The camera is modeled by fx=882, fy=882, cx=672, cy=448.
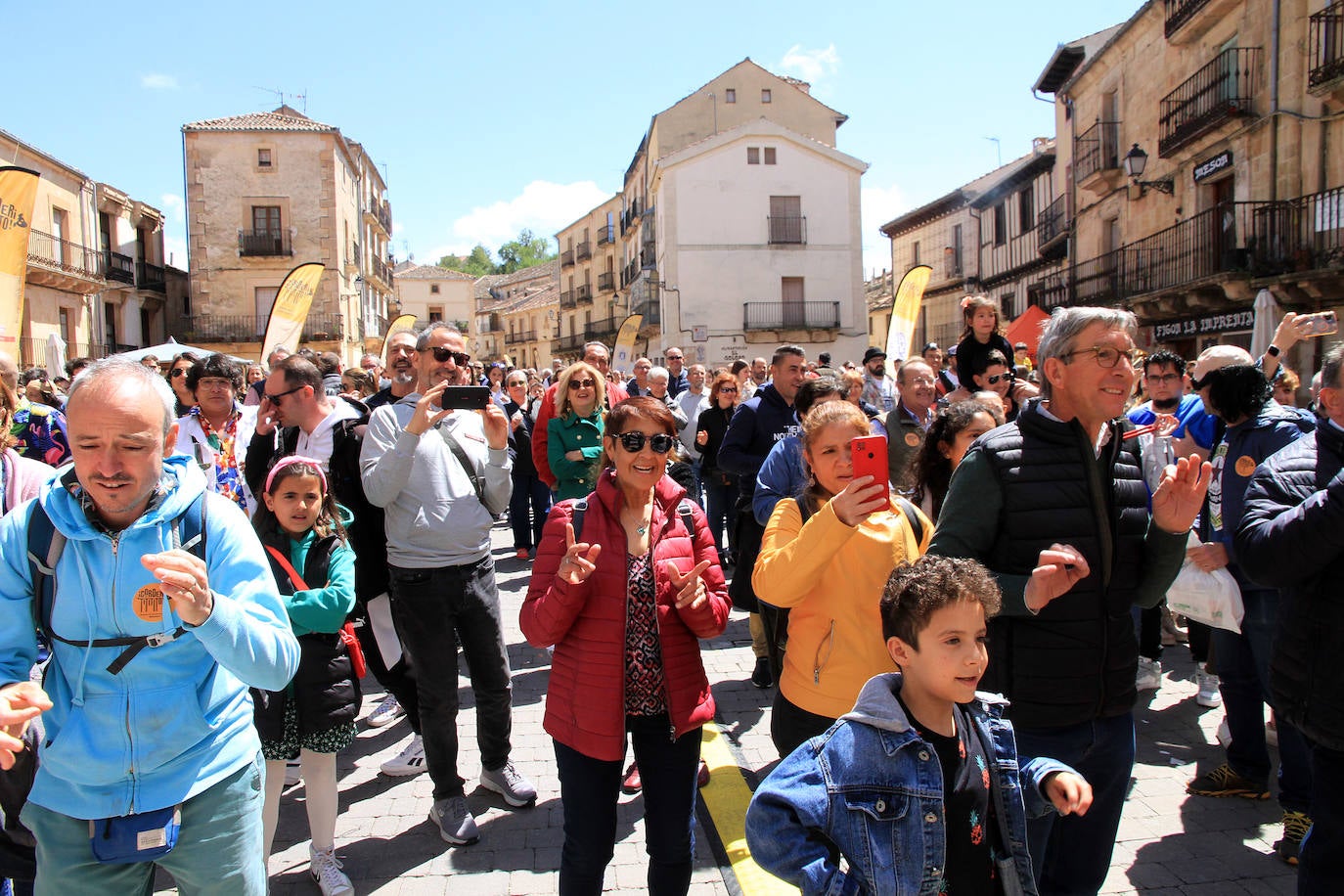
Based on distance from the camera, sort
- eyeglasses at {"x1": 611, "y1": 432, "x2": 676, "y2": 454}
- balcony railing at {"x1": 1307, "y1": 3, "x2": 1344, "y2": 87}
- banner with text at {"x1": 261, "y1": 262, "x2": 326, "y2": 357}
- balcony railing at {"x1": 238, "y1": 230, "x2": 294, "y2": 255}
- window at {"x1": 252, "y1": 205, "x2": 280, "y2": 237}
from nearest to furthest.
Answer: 1. eyeglasses at {"x1": 611, "y1": 432, "x2": 676, "y2": 454}
2. balcony railing at {"x1": 1307, "y1": 3, "x2": 1344, "y2": 87}
3. banner with text at {"x1": 261, "y1": 262, "x2": 326, "y2": 357}
4. balcony railing at {"x1": 238, "y1": 230, "x2": 294, "y2": 255}
5. window at {"x1": 252, "y1": 205, "x2": 280, "y2": 237}

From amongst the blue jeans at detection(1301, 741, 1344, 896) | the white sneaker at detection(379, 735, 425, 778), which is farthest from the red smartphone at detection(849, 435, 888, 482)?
the white sneaker at detection(379, 735, 425, 778)

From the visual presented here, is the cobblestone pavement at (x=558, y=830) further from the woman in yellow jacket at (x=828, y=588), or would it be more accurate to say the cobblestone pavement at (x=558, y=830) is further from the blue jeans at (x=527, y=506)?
the blue jeans at (x=527, y=506)

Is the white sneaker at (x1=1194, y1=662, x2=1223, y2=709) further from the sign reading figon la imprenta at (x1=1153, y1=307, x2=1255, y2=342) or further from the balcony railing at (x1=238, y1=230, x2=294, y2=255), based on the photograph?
the balcony railing at (x1=238, y1=230, x2=294, y2=255)

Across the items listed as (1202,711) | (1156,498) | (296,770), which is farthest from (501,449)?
(1202,711)

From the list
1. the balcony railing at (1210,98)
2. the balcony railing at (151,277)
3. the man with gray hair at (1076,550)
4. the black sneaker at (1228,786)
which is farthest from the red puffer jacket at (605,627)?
the balcony railing at (151,277)

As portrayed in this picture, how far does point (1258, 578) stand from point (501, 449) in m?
2.93

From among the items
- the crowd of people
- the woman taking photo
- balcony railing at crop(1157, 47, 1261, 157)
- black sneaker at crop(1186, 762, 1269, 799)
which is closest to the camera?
the crowd of people

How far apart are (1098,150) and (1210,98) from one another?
4.87 m

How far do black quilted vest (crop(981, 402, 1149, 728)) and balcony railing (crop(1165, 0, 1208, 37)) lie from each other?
59.4 ft

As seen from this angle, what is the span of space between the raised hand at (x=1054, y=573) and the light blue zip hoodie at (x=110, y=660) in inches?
81.3

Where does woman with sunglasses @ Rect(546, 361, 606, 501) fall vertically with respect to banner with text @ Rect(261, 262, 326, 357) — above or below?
below

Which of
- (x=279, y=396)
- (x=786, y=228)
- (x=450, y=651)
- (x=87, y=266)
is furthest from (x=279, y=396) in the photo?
(x=786, y=228)

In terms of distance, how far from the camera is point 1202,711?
5254mm

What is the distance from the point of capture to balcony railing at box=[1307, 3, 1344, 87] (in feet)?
43.4
